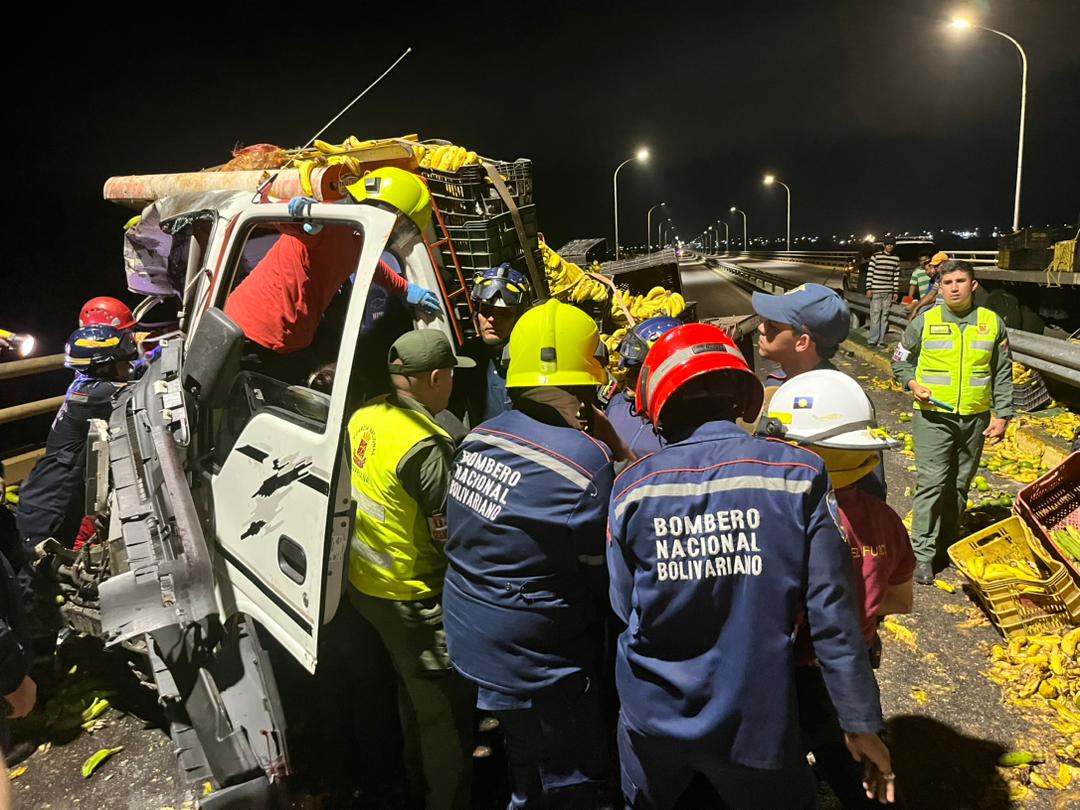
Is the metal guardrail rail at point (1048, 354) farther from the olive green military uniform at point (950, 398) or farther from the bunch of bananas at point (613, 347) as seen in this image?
the bunch of bananas at point (613, 347)

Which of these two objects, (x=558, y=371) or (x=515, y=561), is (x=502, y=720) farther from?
(x=558, y=371)

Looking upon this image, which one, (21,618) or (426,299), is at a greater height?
(426,299)

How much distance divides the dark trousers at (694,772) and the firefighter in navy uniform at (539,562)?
12.4 inches

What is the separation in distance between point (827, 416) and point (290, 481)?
2.14m

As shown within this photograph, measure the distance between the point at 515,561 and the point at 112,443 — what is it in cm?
237

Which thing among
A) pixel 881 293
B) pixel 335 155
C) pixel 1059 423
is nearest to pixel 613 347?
pixel 335 155

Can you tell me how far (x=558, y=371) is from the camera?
245 centimetres

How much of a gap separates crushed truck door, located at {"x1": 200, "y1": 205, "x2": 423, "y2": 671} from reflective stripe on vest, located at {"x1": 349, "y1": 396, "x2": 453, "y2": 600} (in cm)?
19

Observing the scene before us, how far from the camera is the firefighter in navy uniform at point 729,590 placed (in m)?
1.83

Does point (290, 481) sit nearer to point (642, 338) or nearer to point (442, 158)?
point (642, 338)

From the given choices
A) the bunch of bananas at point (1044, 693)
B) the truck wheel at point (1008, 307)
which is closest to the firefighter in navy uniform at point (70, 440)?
the bunch of bananas at point (1044, 693)

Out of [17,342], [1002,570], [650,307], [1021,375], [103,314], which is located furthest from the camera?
[1021,375]

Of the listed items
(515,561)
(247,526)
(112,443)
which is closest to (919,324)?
Result: (515,561)

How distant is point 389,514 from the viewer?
277 centimetres
